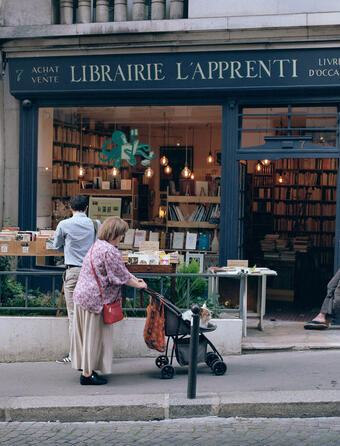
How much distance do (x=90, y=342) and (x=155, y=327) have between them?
72 cm

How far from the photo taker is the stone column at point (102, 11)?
1154 centimetres

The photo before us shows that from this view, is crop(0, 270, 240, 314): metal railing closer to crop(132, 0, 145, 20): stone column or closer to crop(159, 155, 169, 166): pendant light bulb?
crop(159, 155, 169, 166): pendant light bulb

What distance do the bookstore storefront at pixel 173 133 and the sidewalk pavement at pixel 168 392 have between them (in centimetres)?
303

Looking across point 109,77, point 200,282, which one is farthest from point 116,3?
point 200,282

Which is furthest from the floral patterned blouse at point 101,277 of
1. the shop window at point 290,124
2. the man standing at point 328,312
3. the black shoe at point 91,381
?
the shop window at point 290,124

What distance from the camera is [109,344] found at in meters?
7.77

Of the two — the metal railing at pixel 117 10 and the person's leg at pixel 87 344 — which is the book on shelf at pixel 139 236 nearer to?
the metal railing at pixel 117 10

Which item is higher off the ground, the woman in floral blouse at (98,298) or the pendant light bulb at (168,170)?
the pendant light bulb at (168,170)

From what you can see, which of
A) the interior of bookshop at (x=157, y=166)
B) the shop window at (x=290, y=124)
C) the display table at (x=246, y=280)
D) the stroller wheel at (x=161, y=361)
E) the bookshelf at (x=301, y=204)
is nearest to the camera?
the stroller wheel at (x=161, y=361)

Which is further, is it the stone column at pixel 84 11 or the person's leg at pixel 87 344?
the stone column at pixel 84 11

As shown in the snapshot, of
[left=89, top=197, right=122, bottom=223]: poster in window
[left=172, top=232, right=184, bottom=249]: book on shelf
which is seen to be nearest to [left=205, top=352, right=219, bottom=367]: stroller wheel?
[left=172, top=232, right=184, bottom=249]: book on shelf

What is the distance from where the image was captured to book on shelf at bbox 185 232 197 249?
1183cm

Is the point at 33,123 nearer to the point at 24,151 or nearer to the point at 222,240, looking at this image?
the point at 24,151

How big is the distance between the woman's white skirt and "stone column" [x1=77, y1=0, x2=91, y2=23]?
19.1ft
